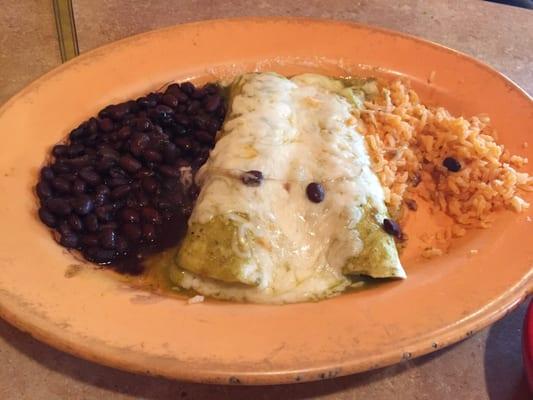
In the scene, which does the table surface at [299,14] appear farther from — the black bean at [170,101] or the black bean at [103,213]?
the black bean at [170,101]

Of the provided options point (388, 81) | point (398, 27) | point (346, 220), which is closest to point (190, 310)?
point (346, 220)

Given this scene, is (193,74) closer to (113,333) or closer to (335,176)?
(335,176)

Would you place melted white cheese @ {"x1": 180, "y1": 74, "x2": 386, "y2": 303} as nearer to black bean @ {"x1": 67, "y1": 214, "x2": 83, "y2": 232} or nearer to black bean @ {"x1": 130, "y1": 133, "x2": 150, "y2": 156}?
black bean @ {"x1": 130, "y1": 133, "x2": 150, "y2": 156}

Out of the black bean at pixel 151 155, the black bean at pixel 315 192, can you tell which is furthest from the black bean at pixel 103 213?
the black bean at pixel 315 192

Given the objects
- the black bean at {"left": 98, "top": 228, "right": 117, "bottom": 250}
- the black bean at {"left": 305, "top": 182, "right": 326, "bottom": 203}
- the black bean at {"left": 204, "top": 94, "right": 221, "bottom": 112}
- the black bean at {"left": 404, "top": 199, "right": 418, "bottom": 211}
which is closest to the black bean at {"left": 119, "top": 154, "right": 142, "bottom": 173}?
the black bean at {"left": 98, "top": 228, "right": 117, "bottom": 250}

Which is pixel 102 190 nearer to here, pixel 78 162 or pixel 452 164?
pixel 78 162

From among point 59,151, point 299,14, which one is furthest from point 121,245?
point 299,14
